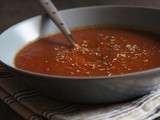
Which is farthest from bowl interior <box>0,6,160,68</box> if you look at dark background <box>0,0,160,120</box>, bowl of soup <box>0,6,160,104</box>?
dark background <box>0,0,160,120</box>

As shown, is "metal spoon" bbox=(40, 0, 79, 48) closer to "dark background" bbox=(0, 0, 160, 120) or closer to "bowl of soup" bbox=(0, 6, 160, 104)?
"bowl of soup" bbox=(0, 6, 160, 104)

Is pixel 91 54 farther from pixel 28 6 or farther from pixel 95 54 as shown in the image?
pixel 28 6

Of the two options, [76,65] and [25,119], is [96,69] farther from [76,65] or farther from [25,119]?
[25,119]

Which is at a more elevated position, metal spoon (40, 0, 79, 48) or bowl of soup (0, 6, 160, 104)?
metal spoon (40, 0, 79, 48)

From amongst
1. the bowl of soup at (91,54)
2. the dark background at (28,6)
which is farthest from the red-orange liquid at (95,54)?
the dark background at (28,6)

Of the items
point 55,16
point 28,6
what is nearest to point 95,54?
Result: point 55,16

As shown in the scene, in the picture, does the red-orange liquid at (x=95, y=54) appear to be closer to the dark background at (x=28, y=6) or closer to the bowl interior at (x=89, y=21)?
the bowl interior at (x=89, y=21)

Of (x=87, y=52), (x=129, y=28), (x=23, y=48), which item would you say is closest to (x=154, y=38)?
(x=129, y=28)
